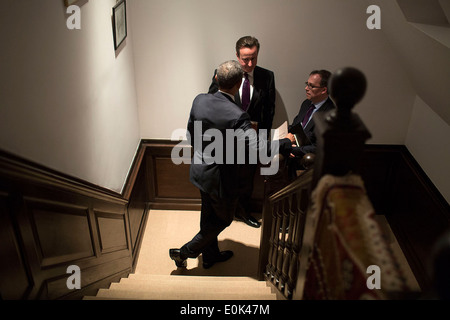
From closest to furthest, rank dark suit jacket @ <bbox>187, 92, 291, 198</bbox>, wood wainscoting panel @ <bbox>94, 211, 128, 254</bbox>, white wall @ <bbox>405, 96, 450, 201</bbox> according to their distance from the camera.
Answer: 1. wood wainscoting panel @ <bbox>94, 211, 128, 254</bbox>
2. dark suit jacket @ <bbox>187, 92, 291, 198</bbox>
3. white wall @ <bbox>405, 96, 450, 201</bbox>

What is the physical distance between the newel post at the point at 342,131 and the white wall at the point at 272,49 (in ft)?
8.05

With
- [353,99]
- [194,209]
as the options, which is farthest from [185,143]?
[353,99]

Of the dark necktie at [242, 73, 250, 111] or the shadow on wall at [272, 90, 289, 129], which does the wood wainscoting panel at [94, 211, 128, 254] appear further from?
the shadow on wall at [272, 90, 289, 129]

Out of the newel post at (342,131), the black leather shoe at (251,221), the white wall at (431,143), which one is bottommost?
the black leather shoe at (251,221)

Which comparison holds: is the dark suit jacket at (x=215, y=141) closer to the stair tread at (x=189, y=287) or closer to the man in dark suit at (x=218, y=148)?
the man in dark suit at (x=218, y=148)

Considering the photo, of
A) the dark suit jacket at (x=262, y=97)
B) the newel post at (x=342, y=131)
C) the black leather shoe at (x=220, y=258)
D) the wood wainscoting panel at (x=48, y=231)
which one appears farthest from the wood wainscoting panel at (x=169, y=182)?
the newel post at (x=342, y=131)

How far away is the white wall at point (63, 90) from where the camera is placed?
1617mm

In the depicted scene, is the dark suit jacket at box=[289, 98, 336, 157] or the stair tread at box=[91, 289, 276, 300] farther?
the dark suit jacket at box=[289, 98, 336, 157]

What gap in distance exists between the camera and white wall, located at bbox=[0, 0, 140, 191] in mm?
1617

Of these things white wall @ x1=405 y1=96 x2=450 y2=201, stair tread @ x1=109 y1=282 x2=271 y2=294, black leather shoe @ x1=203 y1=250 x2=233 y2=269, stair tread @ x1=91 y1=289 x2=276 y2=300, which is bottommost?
black leather shoe @ x1=203 y1=250 x2=233 y2=269

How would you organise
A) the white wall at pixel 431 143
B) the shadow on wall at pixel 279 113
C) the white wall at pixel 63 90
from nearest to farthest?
1. the white wall at pixel 63 90
2. the white wall at pixel 431 143
3. the shadow on wall at pixel 279 113

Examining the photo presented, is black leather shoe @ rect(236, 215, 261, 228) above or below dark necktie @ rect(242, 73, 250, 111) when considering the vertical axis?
below

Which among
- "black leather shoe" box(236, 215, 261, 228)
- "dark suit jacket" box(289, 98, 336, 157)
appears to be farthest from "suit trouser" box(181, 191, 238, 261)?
"black leather shoe" box(236, 215, 261, 228)
